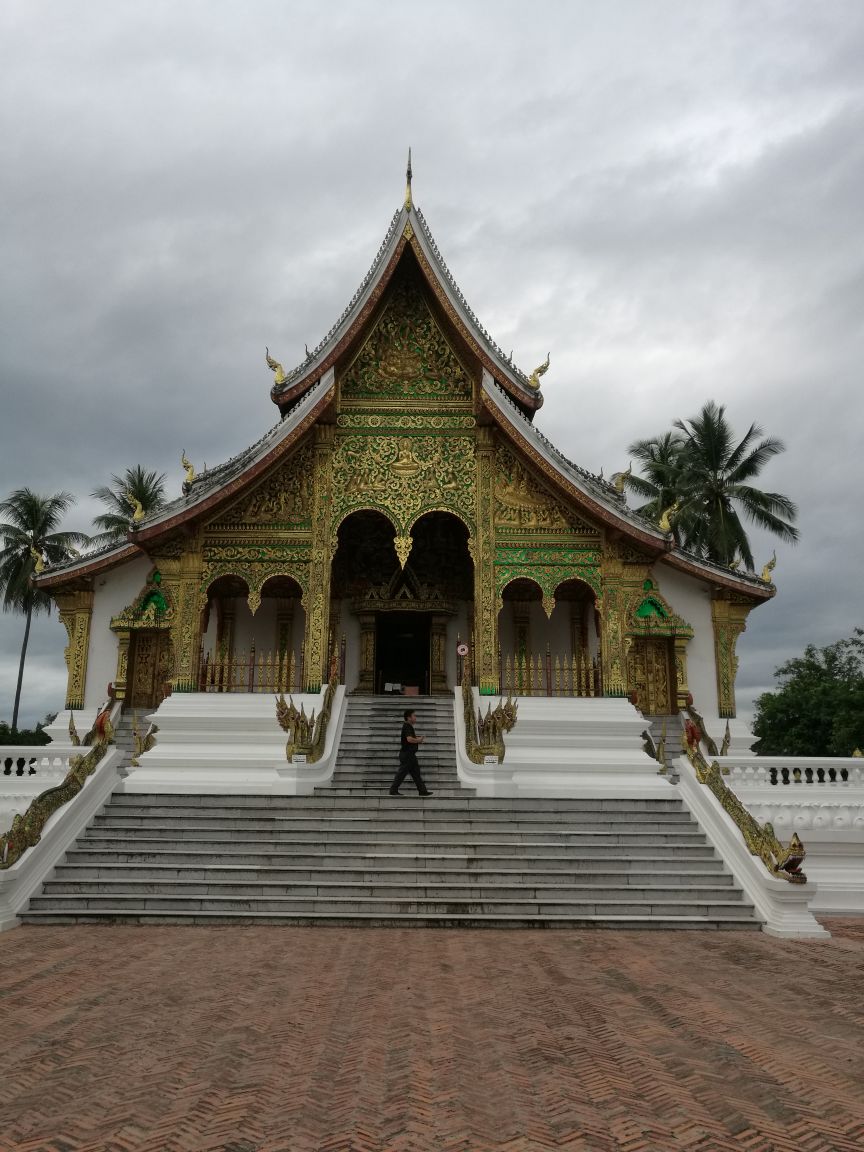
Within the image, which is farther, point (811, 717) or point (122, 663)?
point (811, 717)

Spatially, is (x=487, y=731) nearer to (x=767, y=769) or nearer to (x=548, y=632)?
(x=767, y=769)

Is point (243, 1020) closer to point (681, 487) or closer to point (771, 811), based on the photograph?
point (771, 811)

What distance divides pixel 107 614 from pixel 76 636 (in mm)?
753

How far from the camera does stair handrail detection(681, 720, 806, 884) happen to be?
26.4 ft

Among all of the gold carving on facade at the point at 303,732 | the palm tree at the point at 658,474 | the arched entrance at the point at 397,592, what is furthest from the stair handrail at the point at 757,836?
the palm tree at the point at 658,474

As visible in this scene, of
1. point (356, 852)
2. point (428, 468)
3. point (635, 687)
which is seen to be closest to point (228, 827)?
point (356, 852)

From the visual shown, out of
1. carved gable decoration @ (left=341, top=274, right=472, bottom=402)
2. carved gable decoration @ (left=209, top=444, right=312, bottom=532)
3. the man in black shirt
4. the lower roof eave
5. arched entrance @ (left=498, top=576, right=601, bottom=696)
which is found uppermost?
carved gable decoration @ (left=341, top=274, right=472, bottom=402)

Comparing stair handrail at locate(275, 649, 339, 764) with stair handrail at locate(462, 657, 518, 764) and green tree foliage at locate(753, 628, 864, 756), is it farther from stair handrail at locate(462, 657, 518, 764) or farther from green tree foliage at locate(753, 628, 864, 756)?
green tree foliage at locate(753, 628, 864, 756)

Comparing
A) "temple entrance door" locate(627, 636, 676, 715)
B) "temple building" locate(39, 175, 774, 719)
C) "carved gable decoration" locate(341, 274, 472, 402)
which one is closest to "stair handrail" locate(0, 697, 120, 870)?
"temple building" locate(39, 175, 774, 719)

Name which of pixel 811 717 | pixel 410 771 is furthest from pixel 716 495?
pixel 410 771

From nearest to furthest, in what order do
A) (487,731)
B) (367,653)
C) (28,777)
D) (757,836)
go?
1. (757,836)
2. (28,777)
3. (487,731)
4. (367,653)

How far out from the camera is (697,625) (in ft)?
53.3

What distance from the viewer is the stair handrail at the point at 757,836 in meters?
8.05

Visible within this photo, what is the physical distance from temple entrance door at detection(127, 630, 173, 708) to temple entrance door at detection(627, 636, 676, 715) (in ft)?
31.1
